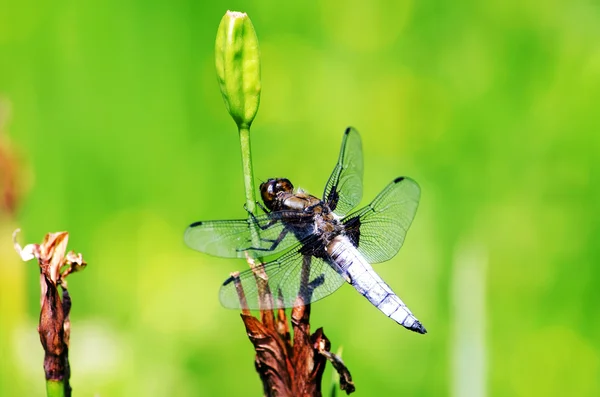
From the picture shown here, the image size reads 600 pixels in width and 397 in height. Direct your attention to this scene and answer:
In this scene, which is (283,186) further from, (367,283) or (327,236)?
(367,283)

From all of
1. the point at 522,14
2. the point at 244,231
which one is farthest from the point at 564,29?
the point at 244,231

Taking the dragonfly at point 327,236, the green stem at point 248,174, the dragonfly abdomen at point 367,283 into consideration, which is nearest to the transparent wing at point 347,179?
the dragonfly at point 327,236

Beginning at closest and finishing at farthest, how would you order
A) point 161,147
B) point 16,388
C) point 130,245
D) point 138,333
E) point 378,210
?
point 378,210
point 16,388
point 138,333
point 130,245
point 161,147

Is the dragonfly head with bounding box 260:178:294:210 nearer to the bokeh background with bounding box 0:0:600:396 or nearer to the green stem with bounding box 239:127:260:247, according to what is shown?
the green stem with bounding box 239:127:260:247

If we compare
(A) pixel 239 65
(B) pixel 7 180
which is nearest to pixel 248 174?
(A) pixel 239 65

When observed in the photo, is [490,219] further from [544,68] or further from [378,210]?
[378,210]

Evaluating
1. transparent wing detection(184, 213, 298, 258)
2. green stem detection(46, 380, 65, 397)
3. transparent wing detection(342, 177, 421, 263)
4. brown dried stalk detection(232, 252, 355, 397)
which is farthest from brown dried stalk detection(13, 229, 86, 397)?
transparent wing detection(342, 177, 421, 263)
